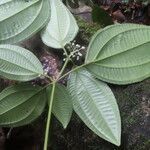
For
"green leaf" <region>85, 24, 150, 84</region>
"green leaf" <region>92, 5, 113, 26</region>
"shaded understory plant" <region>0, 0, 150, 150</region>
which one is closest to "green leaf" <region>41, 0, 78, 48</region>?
"shaded understory plant" <region>0, 0, 150, 150</region>

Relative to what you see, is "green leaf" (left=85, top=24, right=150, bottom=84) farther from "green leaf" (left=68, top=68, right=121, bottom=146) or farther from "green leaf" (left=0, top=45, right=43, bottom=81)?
"green leaf" (left=0, top=45, right=43, bottom=81)

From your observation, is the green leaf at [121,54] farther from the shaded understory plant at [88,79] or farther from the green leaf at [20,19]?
the green leaf at [20,19]

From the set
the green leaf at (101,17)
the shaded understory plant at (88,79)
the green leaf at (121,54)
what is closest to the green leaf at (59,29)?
the shaded understory plant at (88,79)

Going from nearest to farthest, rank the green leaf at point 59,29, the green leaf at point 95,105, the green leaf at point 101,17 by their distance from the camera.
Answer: the green leaf at point 95,105 < the green leaf at point 59,29 < the green leaf at point 101,17

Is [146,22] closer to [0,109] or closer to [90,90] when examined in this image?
[90,90]

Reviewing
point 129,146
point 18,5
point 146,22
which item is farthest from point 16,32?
point 146,22
